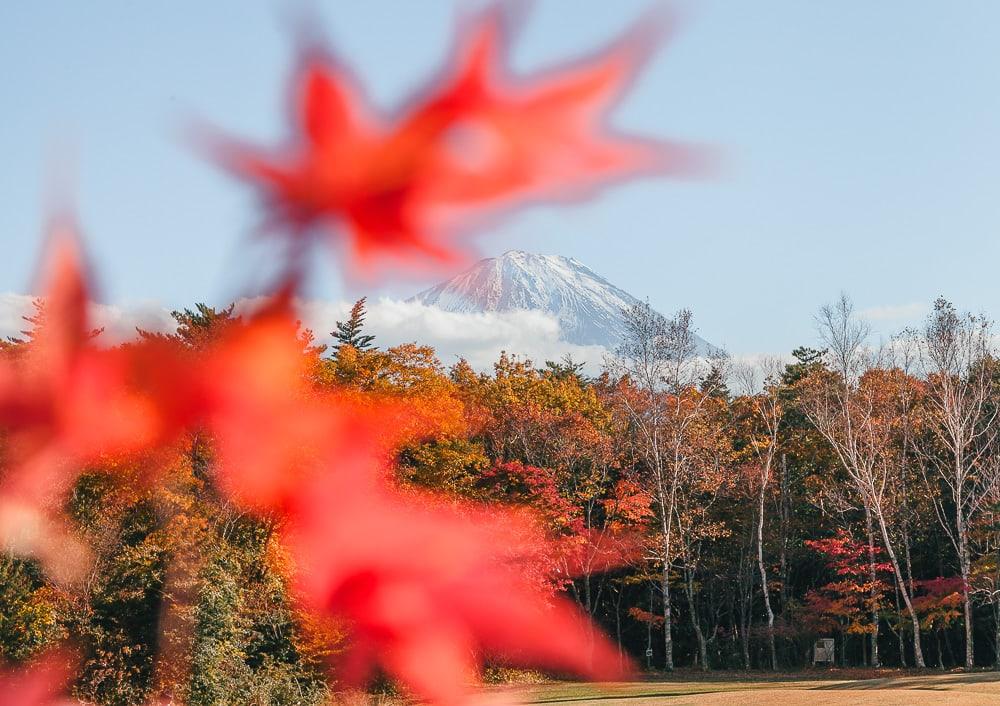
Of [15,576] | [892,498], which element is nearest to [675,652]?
[892,498]

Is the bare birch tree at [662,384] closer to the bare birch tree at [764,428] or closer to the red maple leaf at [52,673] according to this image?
the bare birch tree at [764,428]

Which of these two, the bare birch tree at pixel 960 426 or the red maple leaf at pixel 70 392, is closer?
the red maple leaf at pixel 70 392

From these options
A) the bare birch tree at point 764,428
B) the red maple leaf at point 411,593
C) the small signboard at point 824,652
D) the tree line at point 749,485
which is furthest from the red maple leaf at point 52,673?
the small signboard at point 824,652

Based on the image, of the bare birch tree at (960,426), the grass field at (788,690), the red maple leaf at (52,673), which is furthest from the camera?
the bare birch tree at (960,426)

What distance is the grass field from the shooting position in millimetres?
16672

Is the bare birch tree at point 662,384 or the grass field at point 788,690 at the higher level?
the bare birch tree at point 662,384

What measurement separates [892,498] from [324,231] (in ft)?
89.3

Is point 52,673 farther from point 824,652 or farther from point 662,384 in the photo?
point 824,652

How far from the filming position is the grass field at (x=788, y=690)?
16672mm

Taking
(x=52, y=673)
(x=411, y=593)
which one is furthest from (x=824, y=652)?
(x=411, y=593)

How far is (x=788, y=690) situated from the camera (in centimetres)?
1953

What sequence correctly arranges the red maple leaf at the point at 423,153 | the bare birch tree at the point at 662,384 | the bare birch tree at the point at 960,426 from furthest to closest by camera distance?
the bare birch tree at the point at 662,384
the bare birch tree at the point at 960,426
the red maple leaf at the point at 423,153

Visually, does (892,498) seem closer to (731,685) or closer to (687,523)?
(687,523)

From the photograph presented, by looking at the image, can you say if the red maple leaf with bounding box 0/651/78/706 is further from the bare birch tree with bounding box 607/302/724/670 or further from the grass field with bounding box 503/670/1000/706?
the bare birch tree with bounding box 607/302/724/670
